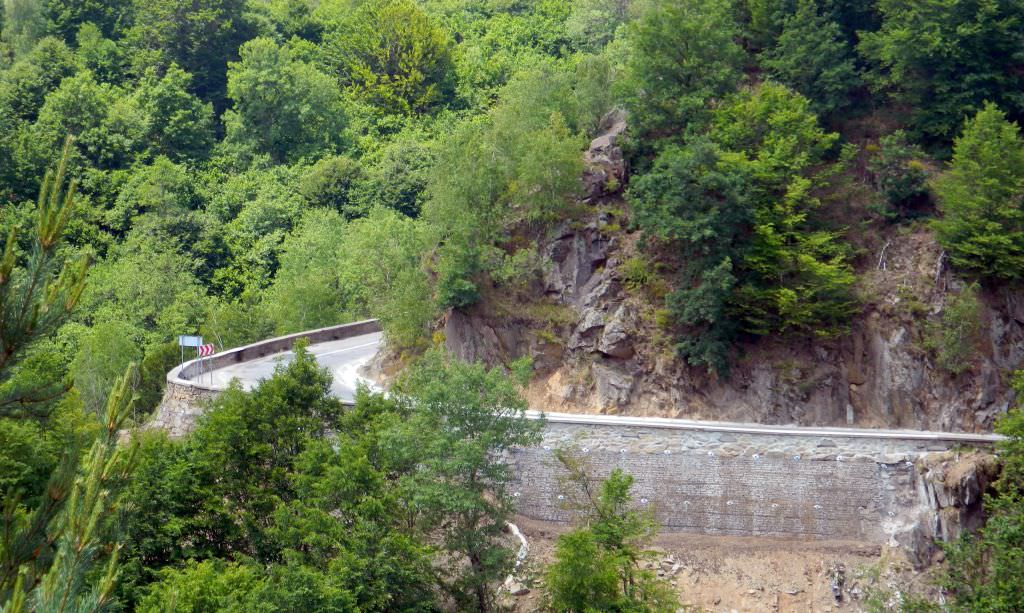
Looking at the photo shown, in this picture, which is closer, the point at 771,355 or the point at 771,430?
the point at 771,430

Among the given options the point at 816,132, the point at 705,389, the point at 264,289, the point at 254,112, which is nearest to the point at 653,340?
the point at 705,389

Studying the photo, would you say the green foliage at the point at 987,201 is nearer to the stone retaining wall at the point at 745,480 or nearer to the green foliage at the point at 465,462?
the stone retaining wall at the point at 745,480

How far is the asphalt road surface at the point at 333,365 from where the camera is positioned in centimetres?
4006

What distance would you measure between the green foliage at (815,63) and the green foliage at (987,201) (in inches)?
220

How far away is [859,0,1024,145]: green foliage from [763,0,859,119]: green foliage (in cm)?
165

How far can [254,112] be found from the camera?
70.5 meters

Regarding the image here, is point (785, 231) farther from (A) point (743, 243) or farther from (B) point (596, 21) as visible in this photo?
(B) point (596, 21)

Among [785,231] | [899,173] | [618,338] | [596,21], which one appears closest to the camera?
[785,231]

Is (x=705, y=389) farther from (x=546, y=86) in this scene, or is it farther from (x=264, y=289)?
(x=264, y=289)

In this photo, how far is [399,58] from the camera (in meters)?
73.0

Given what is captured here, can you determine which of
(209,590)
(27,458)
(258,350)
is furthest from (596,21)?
(209,590)

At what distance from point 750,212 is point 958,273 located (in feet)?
22.7

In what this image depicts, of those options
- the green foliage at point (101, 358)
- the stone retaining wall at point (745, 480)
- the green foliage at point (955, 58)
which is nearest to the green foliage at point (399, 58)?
the green foliage at point (101, 358)

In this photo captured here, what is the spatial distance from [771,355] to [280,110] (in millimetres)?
43956
